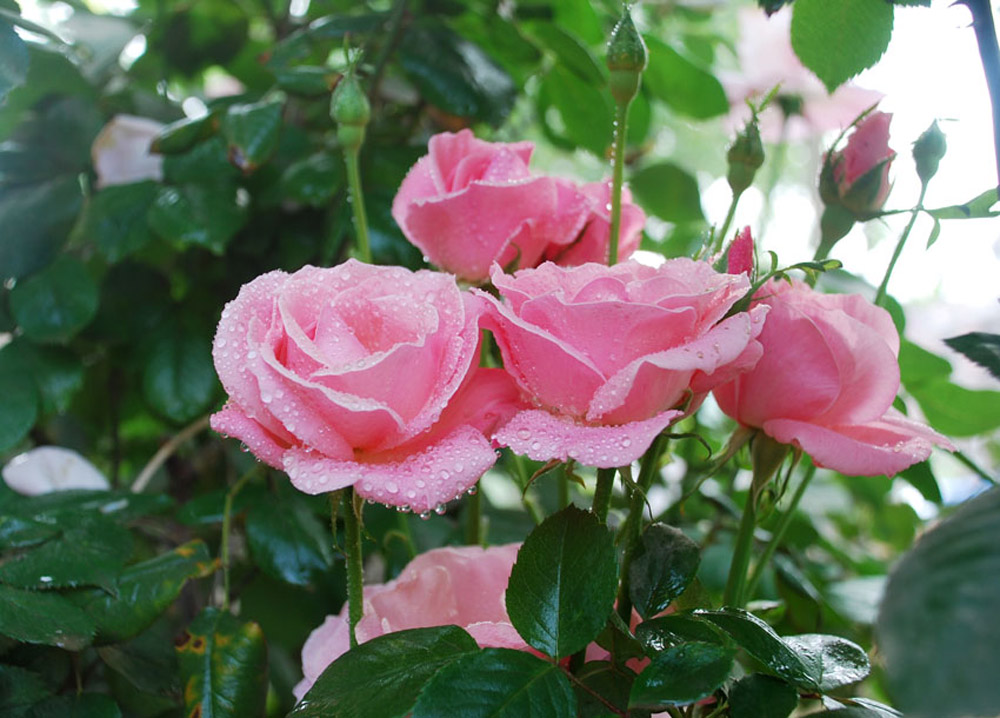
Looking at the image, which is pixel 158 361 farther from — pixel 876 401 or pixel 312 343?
pixel 876 401

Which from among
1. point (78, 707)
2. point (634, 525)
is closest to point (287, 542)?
point (78, 707)

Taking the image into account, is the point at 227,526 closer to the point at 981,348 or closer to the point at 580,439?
the point at 580,439

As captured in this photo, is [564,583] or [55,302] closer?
[564,583]

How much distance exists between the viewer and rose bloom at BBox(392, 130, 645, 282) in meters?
0.41

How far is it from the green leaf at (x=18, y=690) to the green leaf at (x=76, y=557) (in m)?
0.05

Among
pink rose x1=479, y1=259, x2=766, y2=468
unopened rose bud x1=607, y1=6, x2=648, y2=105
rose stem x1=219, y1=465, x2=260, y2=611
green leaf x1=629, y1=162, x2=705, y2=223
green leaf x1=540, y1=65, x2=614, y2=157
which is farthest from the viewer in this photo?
green leaf x1=629, y1=162, x2=705, y2=223

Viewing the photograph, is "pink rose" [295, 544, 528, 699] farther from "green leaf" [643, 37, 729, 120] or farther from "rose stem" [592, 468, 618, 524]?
"green leaf" [643, 37, 729, 120]

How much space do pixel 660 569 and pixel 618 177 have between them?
0.19 metres

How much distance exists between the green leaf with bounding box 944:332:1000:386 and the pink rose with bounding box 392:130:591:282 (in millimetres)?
189

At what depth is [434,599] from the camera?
0.39 m

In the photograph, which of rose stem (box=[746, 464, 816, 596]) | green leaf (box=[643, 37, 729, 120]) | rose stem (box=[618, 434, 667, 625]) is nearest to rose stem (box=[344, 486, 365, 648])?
rose stem (box=[618, 434, 667, 625])

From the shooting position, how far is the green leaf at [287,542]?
501 mm

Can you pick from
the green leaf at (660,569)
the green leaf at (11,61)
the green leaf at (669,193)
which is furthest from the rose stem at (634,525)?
the green leaf at (669,193)

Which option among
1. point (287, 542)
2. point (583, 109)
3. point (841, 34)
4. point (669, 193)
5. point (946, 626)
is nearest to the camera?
point (946, 626)
